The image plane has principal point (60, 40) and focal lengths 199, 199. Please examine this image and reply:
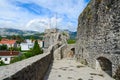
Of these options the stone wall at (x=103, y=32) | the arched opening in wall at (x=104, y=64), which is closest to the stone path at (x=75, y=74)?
the arched opening in wall at (x=104, y=64)

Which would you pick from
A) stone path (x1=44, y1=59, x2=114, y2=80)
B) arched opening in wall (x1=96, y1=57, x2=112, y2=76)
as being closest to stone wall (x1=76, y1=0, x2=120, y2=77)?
arched opening in wall (x1=96, y1=57, x2=112, y2=76)

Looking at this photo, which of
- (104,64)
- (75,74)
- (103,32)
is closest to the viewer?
(75,74)

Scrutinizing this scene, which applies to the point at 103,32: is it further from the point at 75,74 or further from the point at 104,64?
the point at 75,74

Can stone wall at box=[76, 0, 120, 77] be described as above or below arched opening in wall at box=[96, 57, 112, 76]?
above

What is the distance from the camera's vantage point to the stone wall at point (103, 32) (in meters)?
8.27

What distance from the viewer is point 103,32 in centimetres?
979

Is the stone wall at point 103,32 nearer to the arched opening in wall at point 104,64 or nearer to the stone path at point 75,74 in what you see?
the arched opening in wall at point 104,64

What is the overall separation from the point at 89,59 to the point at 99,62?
58.4 inches

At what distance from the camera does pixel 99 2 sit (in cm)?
1055

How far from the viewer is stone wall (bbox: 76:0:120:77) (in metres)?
8.27

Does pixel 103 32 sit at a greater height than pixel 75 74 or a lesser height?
greater

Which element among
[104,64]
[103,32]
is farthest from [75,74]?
[103,32]

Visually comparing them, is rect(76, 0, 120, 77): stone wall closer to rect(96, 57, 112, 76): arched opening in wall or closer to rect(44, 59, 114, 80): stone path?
rect(96, 57, 112, 76): arched opening in wall

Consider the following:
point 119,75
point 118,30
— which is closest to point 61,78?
point 119,75
